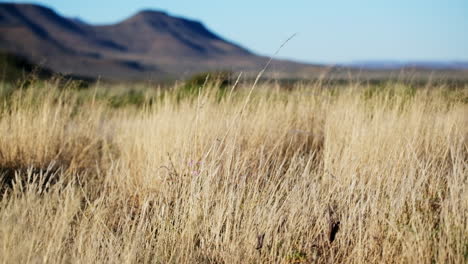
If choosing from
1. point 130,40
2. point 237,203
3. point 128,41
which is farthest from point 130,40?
point 237,203

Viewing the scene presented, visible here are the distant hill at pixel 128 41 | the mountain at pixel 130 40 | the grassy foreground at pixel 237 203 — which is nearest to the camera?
the grassy foreground at pixel 237 203

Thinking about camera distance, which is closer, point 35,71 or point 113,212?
point 113,212

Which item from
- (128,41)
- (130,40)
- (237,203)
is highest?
(130,40)

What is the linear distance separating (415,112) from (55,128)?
3.33 m

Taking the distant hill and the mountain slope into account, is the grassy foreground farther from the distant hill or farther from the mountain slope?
the mountain slope

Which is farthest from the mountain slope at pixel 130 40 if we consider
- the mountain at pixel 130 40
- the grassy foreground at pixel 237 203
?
the grassy foreground at pixel 237 203

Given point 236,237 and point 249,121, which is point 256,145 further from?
point 236,237

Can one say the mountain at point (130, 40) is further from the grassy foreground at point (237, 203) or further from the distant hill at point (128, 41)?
the grassy foreground at point (237, 203)

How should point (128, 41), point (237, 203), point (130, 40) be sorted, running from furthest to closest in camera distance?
point (130, 40)
point (128, 41)
point (237, 203)

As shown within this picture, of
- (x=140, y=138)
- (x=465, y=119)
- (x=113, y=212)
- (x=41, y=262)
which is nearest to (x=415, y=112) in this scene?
(x=465, y=119)

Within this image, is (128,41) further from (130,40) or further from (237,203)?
(237,203)

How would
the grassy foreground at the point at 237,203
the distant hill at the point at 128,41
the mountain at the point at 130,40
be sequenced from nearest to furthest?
the grassy foreground at the point at 237,203 → the distant hill at the point at 128,41 → the mountain at the point at 130,40

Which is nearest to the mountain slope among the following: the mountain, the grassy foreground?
the mountain

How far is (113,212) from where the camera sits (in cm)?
336
